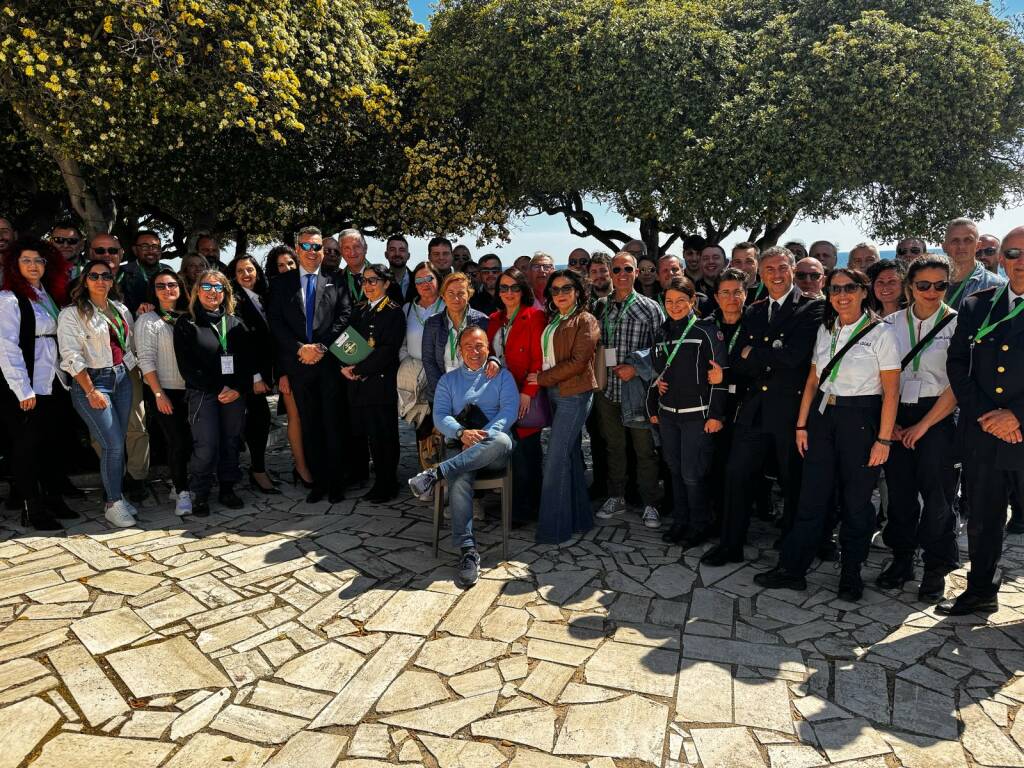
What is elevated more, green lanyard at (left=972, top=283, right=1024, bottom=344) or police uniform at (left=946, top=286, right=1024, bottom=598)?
green lanyard at (left=972, top=283, right=1024, bottom=344)

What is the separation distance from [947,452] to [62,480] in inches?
293

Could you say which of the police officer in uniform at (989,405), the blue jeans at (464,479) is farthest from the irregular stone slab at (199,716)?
the police officer in uniform at (989,405)

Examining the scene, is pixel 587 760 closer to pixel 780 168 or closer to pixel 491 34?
pixel 780 168

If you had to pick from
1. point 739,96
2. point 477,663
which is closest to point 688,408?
point 477,663

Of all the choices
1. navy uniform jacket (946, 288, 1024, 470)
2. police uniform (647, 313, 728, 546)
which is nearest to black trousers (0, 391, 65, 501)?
police uniform (647, 313, 728, 546)

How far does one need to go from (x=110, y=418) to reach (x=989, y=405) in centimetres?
645

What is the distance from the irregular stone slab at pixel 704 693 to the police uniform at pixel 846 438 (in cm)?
134

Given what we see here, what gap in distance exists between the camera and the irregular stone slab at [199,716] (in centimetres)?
315

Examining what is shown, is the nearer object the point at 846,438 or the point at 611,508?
the point at 846,438

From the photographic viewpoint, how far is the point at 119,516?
5754 mm

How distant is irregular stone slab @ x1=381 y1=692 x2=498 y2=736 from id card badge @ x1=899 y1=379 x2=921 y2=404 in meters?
3.21

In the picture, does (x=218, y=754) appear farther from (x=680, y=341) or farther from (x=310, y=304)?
(x=310, y=304)

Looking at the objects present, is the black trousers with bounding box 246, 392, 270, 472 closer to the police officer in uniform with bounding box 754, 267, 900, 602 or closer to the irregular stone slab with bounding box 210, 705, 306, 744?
the irregular stone slab with bounding box 210, 705, 306, 744

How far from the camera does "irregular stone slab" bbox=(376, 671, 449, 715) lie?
3342mm
